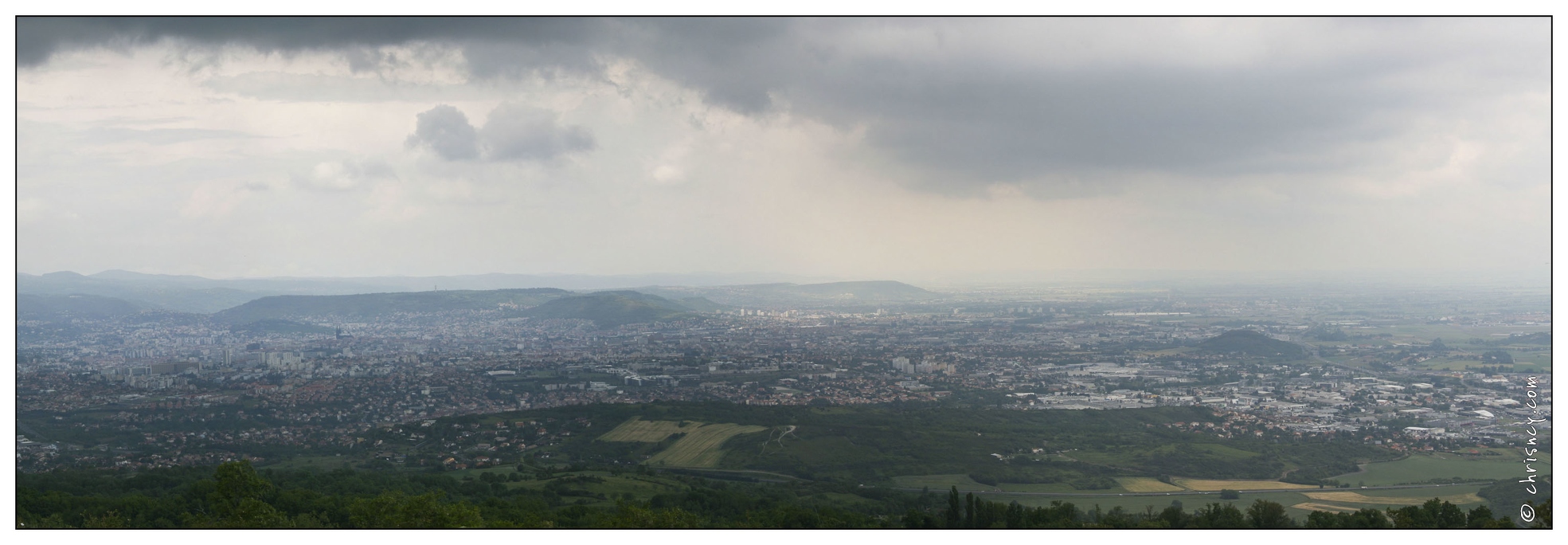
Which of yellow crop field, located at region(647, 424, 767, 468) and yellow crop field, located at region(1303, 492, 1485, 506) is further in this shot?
yellow crop field, located at region(647, 424, 767, 468)

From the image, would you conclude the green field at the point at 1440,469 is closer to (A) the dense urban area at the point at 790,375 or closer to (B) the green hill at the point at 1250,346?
(A) the dense urban area at the point at 790,375

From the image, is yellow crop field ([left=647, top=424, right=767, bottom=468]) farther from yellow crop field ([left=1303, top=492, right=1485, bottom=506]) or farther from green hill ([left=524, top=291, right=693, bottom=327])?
green hill ([left=524, top=291, right=693, bottom=327])

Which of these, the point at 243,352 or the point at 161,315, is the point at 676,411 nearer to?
the point at 243,352

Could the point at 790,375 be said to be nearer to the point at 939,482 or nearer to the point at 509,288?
the point at 939,482

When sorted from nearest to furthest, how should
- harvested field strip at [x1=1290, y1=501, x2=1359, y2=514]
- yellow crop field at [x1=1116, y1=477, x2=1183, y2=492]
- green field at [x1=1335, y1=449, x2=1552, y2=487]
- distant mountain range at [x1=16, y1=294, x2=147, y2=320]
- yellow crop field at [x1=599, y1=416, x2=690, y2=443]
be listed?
harvested field strip at [x1=1290, y1=501, x2=1359, y2=514] < green field at [x1=1335, y1=449, x2=1552, y2=487] < yellow crop field at [x1=1116, y1=477, x2=1183, y2=492] < yellow crop field at [x1=599, y1=416, x2=690, y2=443] < distant mountain range at [x1=16, y1=294, x2=147, y2=320]

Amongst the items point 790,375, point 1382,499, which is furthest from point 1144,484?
point 790,375

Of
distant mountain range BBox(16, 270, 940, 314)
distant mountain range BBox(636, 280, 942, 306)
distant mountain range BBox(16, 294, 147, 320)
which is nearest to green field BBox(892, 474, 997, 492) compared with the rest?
distant mountain range BBox(16, 270, 940, 314)
